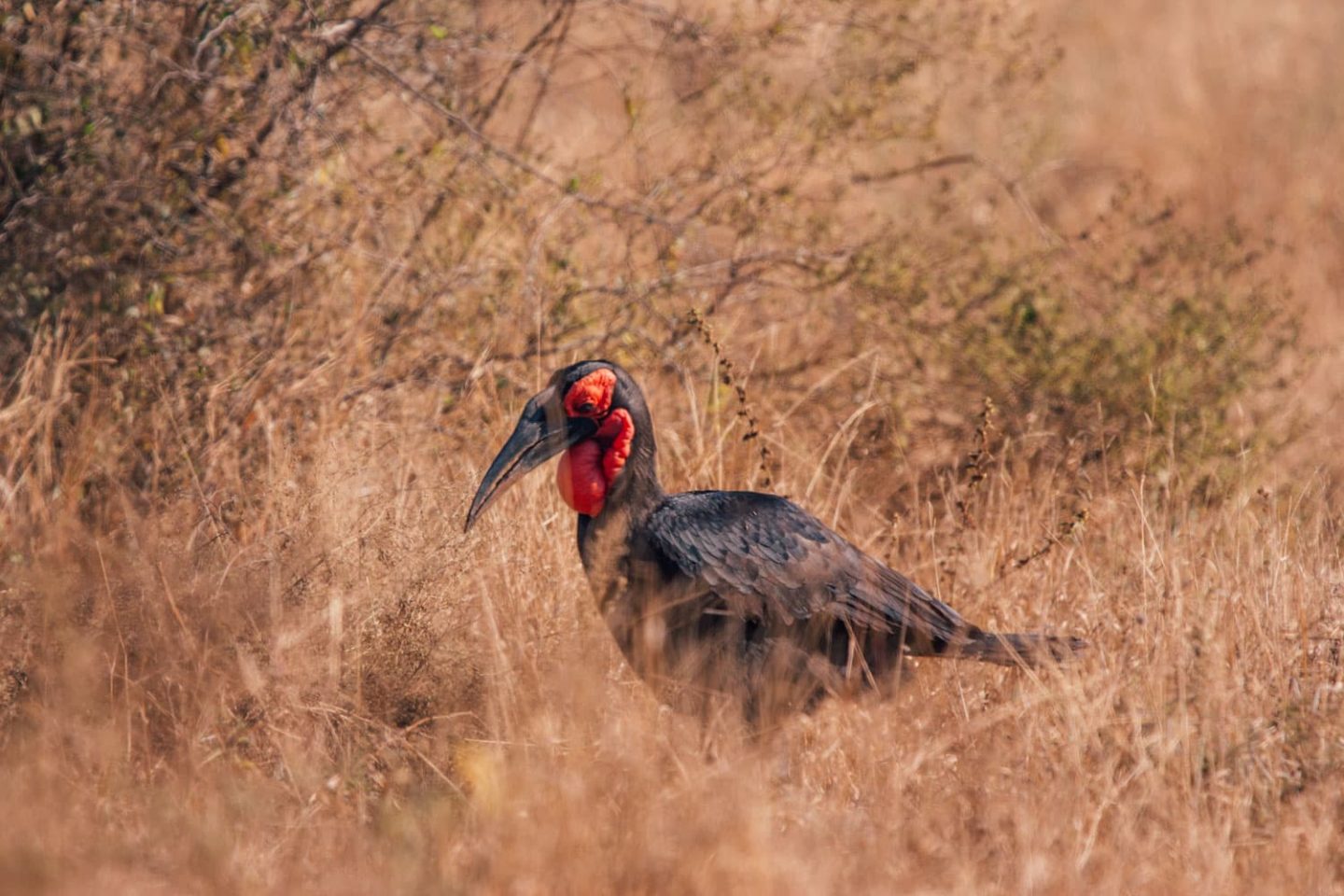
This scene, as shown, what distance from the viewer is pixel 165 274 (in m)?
5.87

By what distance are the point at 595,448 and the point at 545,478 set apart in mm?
1036

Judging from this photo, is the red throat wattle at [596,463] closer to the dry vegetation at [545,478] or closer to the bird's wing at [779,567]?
the bird's wing at [779,567]

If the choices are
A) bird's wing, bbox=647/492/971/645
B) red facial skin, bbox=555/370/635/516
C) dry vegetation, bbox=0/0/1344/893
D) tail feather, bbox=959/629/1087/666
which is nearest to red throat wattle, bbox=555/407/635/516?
red facial skin, bbox=555/370/635/516

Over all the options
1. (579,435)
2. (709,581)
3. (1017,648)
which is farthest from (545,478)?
(1017,648)

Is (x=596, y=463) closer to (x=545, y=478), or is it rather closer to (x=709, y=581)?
(x=709, y=581)

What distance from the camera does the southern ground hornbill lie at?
13.6ft

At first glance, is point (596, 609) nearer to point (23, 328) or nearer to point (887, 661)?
point (887, 661)

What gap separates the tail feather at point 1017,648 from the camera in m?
4.26

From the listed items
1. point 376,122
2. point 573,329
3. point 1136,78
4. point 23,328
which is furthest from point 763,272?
point 1136,78

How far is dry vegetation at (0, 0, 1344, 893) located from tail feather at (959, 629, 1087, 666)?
0.38 feet

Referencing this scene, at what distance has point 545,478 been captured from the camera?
5277mm

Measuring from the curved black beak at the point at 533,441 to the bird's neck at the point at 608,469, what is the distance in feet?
0.14

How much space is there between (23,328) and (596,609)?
105 inches

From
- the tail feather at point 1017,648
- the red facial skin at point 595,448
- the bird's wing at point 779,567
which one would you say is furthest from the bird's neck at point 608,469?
the tail feather at point 1017,648
